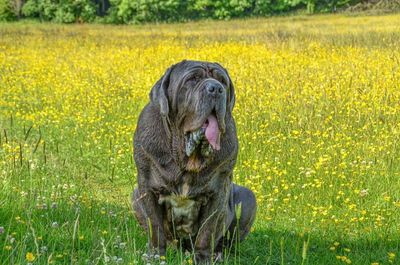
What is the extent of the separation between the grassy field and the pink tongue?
65 cm

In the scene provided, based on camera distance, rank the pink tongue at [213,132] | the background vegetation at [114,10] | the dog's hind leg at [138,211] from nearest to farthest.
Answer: the pink tongue at [213,132] < the dog's hind leg at [138,211] < the background vegetation at [114,10]

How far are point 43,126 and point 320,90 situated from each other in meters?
4.01

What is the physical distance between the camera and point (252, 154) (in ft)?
22.7

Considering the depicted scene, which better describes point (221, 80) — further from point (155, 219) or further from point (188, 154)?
point (155, 219)

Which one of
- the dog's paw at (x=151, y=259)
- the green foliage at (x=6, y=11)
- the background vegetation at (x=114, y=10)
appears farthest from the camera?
the background vegetation at (x=114, y=10)

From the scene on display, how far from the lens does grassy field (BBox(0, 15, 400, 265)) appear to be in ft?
14.2

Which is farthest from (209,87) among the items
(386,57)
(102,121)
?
(386,57)

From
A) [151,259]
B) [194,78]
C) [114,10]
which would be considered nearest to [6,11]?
[114,10]

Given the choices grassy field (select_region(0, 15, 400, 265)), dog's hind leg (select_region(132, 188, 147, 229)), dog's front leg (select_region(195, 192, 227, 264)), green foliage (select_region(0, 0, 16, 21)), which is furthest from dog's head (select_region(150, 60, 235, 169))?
green foliage (select_region(0, 0, 16, 21))

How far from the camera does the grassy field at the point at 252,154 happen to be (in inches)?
170

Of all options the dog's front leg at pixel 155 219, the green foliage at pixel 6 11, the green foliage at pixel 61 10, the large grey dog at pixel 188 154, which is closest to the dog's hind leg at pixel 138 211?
the large grey dog at pixel 188 154

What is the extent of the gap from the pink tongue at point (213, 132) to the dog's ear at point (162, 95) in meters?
0.28

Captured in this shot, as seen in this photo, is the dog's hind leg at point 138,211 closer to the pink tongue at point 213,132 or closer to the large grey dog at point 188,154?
the large grey dog at point 188,154

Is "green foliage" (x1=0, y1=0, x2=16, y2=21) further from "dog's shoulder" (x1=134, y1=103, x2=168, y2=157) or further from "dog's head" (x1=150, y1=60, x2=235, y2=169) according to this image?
"dog's head" (x1=150, y1=60, x2=235, y2=169)
